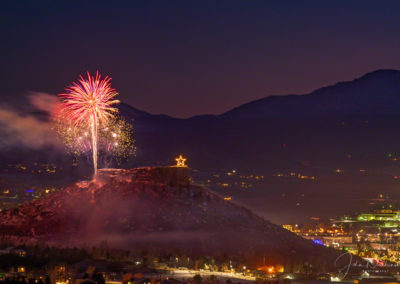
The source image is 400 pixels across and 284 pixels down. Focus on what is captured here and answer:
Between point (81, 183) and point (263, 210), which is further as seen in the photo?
point (263, 210)

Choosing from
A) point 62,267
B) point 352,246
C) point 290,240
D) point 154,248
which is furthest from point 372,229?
point 62,267

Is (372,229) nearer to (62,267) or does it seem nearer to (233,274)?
(233,274)

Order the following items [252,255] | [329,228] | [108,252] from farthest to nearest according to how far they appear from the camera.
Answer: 1. [329,228]
2. [252,255]
3. [108,252]

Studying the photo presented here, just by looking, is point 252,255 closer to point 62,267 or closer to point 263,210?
point 62,267

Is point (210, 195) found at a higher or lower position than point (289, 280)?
higher

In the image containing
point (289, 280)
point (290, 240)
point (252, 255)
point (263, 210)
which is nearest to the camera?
point (289, 280)

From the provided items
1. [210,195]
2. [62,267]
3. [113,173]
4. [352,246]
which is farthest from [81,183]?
[352,246]
